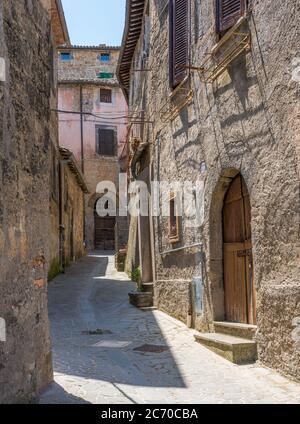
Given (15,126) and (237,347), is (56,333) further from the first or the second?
(15,126)

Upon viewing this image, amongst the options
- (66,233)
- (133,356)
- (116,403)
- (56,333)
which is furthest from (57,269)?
(116,403)

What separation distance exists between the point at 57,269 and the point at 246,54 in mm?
11403

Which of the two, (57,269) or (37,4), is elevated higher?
(37,4)

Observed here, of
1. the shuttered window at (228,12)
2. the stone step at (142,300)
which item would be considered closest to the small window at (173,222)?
the stone step at (142,300)

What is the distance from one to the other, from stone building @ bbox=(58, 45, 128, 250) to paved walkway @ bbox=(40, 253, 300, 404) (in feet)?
59.5

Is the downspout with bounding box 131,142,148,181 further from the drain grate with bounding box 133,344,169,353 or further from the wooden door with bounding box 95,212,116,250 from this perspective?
the wooden door with bounding box 95,212,116,250

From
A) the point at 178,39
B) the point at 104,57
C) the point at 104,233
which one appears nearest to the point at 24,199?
the point at 178,39

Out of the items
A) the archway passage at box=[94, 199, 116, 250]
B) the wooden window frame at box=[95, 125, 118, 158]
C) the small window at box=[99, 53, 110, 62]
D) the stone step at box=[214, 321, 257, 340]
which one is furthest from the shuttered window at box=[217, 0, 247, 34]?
the small window at box=[99, 53, 110, 62]

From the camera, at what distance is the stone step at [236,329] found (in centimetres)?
633

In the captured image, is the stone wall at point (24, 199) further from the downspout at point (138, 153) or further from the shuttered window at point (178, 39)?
the downspout at point (138, 153)

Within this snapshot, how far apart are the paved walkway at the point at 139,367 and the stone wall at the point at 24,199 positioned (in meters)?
0.56

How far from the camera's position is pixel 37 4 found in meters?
4.73

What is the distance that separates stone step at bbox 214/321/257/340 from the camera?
6330mm

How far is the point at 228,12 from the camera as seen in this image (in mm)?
7020
